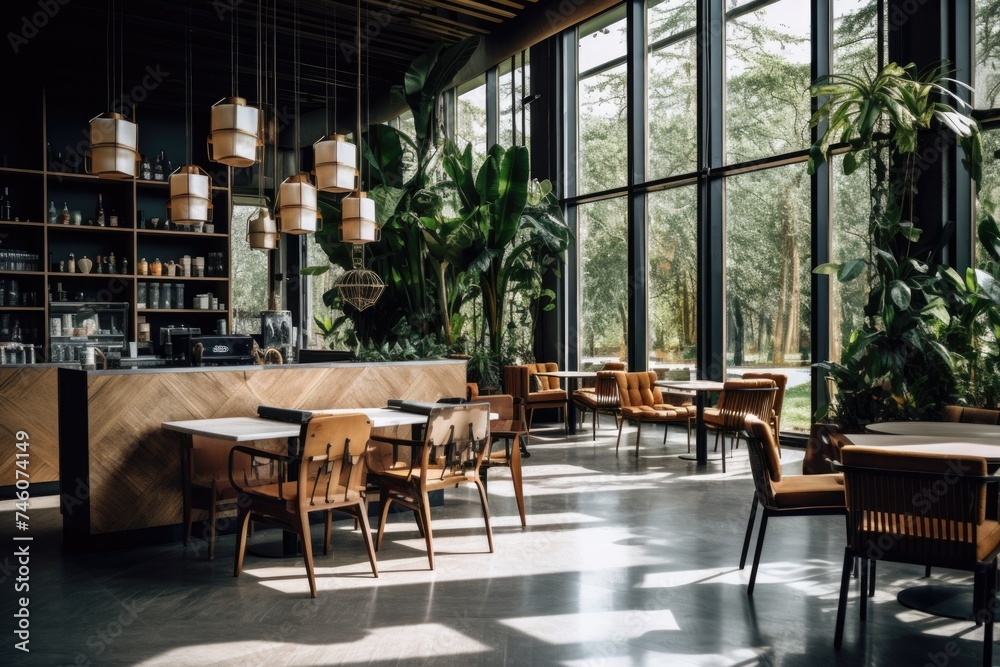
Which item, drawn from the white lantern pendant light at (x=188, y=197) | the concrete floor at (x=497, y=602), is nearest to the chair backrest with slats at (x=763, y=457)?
the concrete floor at (x=497, y=602)

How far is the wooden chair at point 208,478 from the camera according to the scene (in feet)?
15.3

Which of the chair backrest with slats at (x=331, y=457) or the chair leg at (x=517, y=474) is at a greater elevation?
the chair backrest with slats at (x=331, y=457)

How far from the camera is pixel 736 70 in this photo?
29.9 ft

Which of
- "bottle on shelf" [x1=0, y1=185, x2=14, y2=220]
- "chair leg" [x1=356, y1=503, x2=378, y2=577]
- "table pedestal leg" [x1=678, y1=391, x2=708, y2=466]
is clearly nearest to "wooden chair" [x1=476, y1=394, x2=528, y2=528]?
"chair leg" [x1=356, y1=503, x2=378, y2=577]

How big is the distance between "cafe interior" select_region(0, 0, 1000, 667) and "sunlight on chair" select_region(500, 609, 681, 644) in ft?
0.07

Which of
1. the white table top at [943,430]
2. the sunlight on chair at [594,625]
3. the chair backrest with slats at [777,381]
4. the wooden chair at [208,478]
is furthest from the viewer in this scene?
the chair backrest with slats at [777,381]

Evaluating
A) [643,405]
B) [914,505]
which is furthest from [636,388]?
[914,505]

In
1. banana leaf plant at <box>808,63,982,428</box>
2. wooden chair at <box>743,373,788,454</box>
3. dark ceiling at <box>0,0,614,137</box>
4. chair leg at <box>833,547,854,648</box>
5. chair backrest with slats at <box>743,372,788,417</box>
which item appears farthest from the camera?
dark ceiling at <box>0,0,614,137</box>

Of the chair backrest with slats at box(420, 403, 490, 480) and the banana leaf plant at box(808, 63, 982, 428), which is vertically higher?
the banana leaf plant at box(808, 63, 982, 428)

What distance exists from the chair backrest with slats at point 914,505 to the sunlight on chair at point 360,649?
1.56 metres

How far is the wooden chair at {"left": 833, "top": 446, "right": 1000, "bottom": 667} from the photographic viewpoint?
2.96 metres

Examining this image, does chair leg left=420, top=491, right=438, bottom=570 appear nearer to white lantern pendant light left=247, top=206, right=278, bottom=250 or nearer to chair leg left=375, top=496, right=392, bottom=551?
chair leg left=375, top=496, right=392, bottom=551

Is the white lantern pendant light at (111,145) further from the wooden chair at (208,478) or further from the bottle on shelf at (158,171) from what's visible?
the bottle on shelf at (158,171)

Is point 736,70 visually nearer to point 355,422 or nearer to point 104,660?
point 355,422
